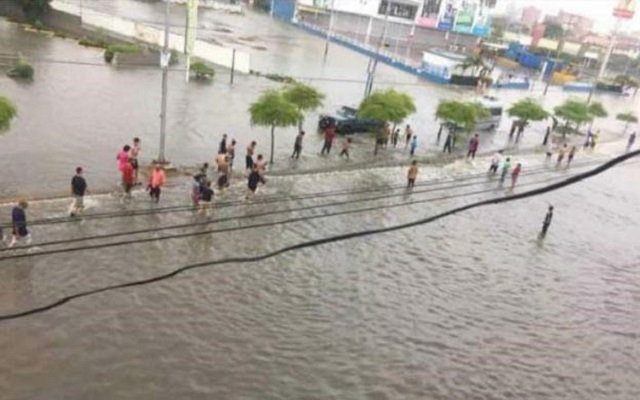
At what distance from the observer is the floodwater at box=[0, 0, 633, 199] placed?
18703mm

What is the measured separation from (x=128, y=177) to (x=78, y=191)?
1838mm

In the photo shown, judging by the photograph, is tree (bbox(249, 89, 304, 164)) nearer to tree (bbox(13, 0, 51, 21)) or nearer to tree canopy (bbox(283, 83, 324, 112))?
tree canopy (bbox(283, 83, 324, 112))

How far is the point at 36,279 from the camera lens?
11.8 meters

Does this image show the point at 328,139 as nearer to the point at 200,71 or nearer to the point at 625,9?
the point at 200,71

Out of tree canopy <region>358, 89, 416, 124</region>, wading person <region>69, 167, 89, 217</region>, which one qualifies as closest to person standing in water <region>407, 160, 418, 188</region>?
tree canopy <region>358, 89, 416, 124</region>

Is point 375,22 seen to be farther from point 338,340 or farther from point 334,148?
point 338,340

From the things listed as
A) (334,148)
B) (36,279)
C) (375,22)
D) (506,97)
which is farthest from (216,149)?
(375,22)

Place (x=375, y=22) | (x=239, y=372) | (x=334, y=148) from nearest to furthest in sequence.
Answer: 1. (x=239, y=372)
2. (x=334, y=148)
3. (x=375, y=22)

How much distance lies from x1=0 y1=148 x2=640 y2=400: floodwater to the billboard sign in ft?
194

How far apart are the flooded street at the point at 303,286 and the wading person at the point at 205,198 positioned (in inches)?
11.6

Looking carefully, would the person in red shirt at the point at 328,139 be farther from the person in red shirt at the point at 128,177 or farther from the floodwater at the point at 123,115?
the person in red shirt at the point at 128,177

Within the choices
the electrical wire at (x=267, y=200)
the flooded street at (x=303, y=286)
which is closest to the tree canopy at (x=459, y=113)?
the electrical wire at (x=267, y=200)

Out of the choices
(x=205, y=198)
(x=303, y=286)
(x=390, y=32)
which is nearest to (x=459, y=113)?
(x=205, y=198)

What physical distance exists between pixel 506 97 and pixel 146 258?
4739 cm
